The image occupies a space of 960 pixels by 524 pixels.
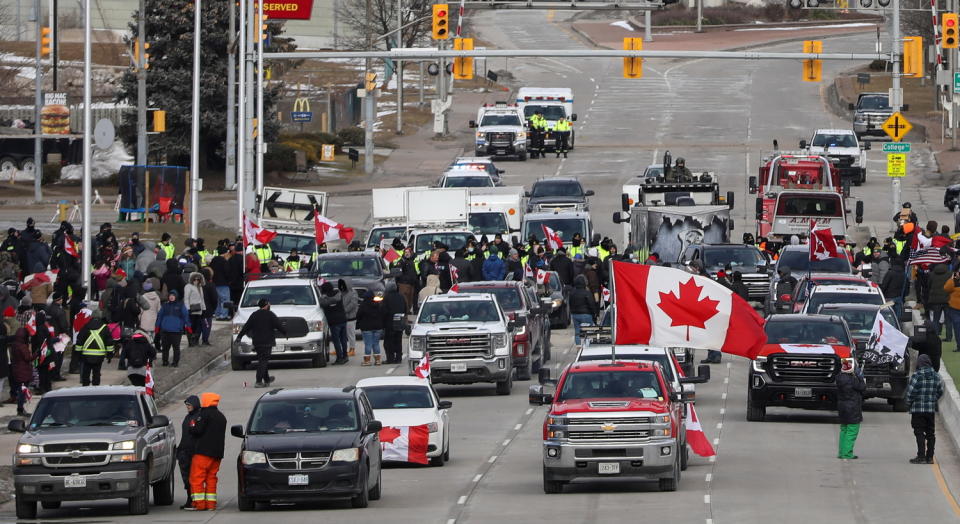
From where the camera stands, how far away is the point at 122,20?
383 feet

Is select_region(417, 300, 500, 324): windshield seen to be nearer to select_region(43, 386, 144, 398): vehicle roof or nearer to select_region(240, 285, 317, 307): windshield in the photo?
select_region(240, 285, 317, 307): windshield

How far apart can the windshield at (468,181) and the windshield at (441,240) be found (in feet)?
36.3

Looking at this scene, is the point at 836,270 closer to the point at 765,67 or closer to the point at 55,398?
the point at 55,398

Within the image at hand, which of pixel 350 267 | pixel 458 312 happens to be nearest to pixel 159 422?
pixel 458 312

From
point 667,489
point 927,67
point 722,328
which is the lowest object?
point 667,489

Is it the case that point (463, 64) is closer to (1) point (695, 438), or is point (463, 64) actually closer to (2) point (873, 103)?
(1) point (695, 438)

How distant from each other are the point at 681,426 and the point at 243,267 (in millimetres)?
18275

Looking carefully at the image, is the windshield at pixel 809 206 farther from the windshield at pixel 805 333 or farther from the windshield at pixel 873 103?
the windshield at pixel 873 103

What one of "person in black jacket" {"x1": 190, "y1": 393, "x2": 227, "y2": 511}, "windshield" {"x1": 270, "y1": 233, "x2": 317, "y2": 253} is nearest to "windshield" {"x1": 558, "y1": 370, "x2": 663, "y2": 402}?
"person in black jacket" {"x1": 190, "y1": 393, "x2": 227, "y2": 511}

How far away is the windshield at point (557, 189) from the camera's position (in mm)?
54406

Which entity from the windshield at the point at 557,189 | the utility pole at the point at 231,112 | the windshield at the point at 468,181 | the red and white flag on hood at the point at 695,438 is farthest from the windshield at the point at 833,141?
the red and white flag on hood at the point at 695,438

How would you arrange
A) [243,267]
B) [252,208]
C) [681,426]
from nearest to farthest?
[681,426] < [243,267] < [252,208]

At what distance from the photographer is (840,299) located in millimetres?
32875

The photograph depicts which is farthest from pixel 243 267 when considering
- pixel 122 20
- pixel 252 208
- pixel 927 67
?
pixel 122 20
